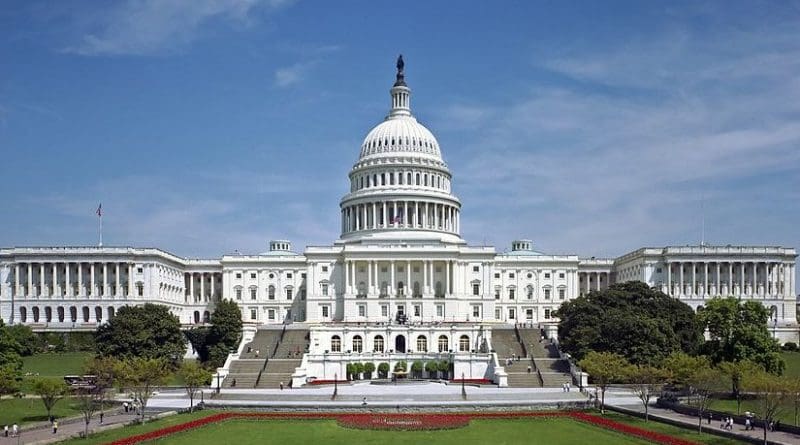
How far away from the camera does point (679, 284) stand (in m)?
128

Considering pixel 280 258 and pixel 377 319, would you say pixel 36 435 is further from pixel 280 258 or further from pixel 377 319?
pixel 280 258

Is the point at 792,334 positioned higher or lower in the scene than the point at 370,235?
lower

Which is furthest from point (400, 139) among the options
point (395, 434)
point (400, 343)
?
point (395, 434)

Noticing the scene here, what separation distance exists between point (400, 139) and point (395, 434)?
9104cm

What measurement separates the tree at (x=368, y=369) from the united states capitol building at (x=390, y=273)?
15.8 m

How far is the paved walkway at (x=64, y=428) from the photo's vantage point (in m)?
46.1

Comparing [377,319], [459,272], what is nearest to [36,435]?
[377,319]

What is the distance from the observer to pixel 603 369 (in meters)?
Answer: 63.2

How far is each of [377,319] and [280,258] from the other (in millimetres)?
25995

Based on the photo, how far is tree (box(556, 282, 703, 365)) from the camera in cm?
7994

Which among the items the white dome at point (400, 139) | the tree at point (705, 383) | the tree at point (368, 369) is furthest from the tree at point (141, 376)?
the white dome at point (400, 139)

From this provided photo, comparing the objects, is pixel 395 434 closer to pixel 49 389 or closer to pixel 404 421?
pixel 404 421

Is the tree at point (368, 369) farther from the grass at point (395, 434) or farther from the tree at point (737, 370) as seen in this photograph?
the tree at point (737, 370)

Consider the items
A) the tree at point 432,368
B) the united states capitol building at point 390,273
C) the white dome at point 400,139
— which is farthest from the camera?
the white dome at point 400,139
